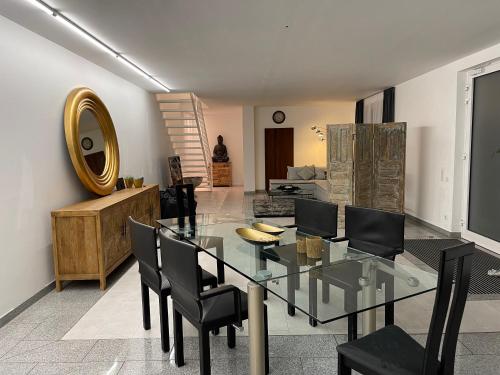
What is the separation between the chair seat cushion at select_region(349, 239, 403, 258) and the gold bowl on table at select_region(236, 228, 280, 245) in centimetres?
69

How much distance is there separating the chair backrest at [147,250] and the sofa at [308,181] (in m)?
5.66

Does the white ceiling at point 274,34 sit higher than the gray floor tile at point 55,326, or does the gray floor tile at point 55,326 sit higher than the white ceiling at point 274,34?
the white ceiling at point 274,34

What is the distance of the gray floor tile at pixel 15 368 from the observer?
7.72 ft

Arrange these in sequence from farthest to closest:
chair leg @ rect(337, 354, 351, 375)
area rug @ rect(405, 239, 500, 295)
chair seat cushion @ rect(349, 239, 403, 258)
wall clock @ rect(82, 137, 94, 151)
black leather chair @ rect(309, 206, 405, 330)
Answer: wall clock @ rect(82, 137, 94, 151), area rug @ rect(405, 239, 500, 295), chair seat cushion @ rect(349, 239, 403, 258), black leather chair @ rect(309, 206, 405, 330), chair leg @ rect(337, 354, 351, 375)

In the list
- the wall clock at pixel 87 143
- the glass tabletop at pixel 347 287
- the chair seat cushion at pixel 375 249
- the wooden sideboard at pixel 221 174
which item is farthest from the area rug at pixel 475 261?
the wooden sideboard at pixel 221 174

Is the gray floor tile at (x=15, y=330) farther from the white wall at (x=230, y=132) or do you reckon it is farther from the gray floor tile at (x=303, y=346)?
the white wall at (x=230, y=132)

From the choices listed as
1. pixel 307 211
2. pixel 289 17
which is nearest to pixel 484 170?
pixel 307 211

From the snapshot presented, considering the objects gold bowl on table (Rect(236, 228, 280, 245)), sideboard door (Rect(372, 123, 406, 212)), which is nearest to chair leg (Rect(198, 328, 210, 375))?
gold bowl on table (Rect(236, 228, 280, 245))

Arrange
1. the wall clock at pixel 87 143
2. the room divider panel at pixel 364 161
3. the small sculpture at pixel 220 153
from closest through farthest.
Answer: the wall clock at pixel 87 143 → the room divider panel at pixel 364 161 → the small sculpture at pixel 220 153

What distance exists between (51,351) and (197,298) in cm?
148

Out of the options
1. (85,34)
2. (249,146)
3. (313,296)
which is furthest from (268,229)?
(249,146)

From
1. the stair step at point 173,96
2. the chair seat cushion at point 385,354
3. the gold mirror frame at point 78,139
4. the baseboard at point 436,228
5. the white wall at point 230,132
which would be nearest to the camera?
the chair seat cushion at point 385,354

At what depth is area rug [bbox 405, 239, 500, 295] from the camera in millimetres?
3557

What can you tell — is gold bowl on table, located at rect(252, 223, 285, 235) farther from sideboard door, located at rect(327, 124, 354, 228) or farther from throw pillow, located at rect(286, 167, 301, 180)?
throw pillow, located at rect(286, 167, 301, 180)
